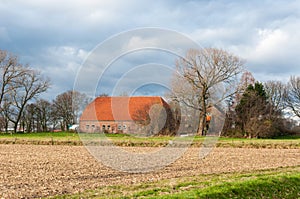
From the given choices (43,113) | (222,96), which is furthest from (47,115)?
(222,96)

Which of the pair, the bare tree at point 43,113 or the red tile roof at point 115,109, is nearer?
the red tile roof at point 115,109

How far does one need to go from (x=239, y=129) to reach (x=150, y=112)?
32.5m

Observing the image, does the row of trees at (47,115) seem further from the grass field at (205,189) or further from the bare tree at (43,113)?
the grass field at (205,189)

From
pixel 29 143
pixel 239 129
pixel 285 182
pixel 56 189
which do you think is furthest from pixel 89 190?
pixel 239 129

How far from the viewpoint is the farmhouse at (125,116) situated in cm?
2434

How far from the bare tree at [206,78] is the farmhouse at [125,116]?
742 centimetres

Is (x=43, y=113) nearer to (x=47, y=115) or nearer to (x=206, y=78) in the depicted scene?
(x=47, y=115)

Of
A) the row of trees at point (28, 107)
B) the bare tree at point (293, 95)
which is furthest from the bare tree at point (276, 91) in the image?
the row of trees at point (28, 107)

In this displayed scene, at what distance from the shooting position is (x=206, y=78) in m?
50.2

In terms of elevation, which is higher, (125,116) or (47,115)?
(47,115)

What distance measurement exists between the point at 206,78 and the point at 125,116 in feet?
90.4

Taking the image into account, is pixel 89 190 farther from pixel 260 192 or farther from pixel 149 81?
pixel 149 81

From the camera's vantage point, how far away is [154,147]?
36750mm

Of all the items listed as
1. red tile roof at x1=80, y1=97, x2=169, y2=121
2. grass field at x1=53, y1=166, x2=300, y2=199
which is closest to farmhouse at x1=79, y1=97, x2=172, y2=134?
red tile roof at x1=80, y1=97, x2=169, y2=121
